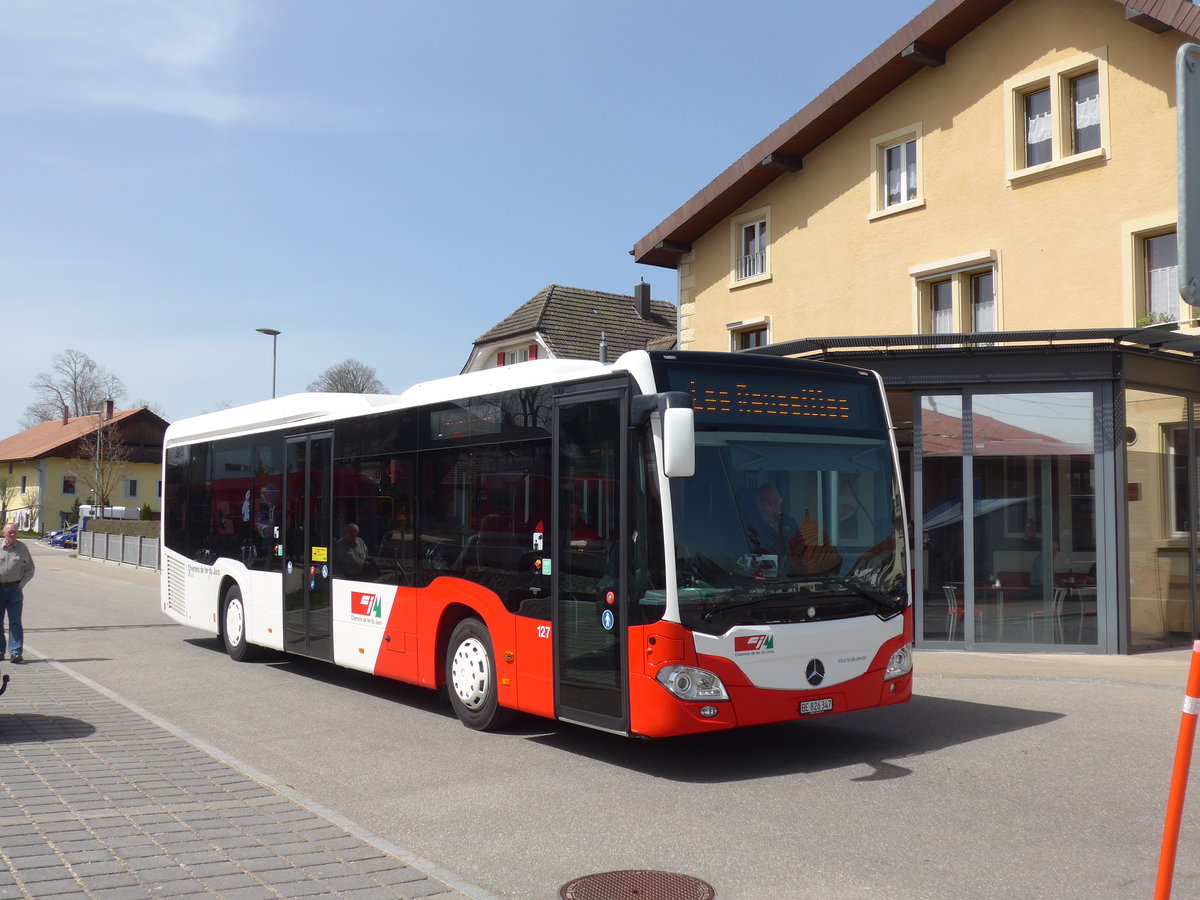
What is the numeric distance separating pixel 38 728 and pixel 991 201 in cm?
1534

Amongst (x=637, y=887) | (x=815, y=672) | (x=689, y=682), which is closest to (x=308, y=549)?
(x=689, y=682)

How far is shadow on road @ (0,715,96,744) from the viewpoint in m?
8.75

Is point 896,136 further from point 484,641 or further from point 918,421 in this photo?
point 484,641

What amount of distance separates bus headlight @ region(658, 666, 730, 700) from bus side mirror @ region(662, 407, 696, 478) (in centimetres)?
127

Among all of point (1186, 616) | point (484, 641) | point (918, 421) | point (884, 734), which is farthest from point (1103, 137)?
point (484, 641)

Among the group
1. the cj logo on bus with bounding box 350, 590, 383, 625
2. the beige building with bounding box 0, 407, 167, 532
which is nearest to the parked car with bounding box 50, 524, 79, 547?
the beige building with bounding box 0, 407, 167, 532

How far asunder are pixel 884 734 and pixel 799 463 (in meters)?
2.47

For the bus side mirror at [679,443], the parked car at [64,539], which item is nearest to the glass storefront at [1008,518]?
the bus side mirror at [679,443]

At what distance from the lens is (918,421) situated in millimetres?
15500

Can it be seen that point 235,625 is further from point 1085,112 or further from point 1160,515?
point 1085,112

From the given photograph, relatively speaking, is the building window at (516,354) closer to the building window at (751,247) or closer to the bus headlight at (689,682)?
the building window at (751,247)

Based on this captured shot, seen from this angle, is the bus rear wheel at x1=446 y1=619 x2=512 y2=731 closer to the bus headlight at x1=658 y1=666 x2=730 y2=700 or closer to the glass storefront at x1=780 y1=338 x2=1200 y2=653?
the bus headlight at x1=658 y1=666 x2=730 y2=700

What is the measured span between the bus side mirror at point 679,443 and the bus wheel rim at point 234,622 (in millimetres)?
8376

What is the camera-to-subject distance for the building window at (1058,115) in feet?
56.7
